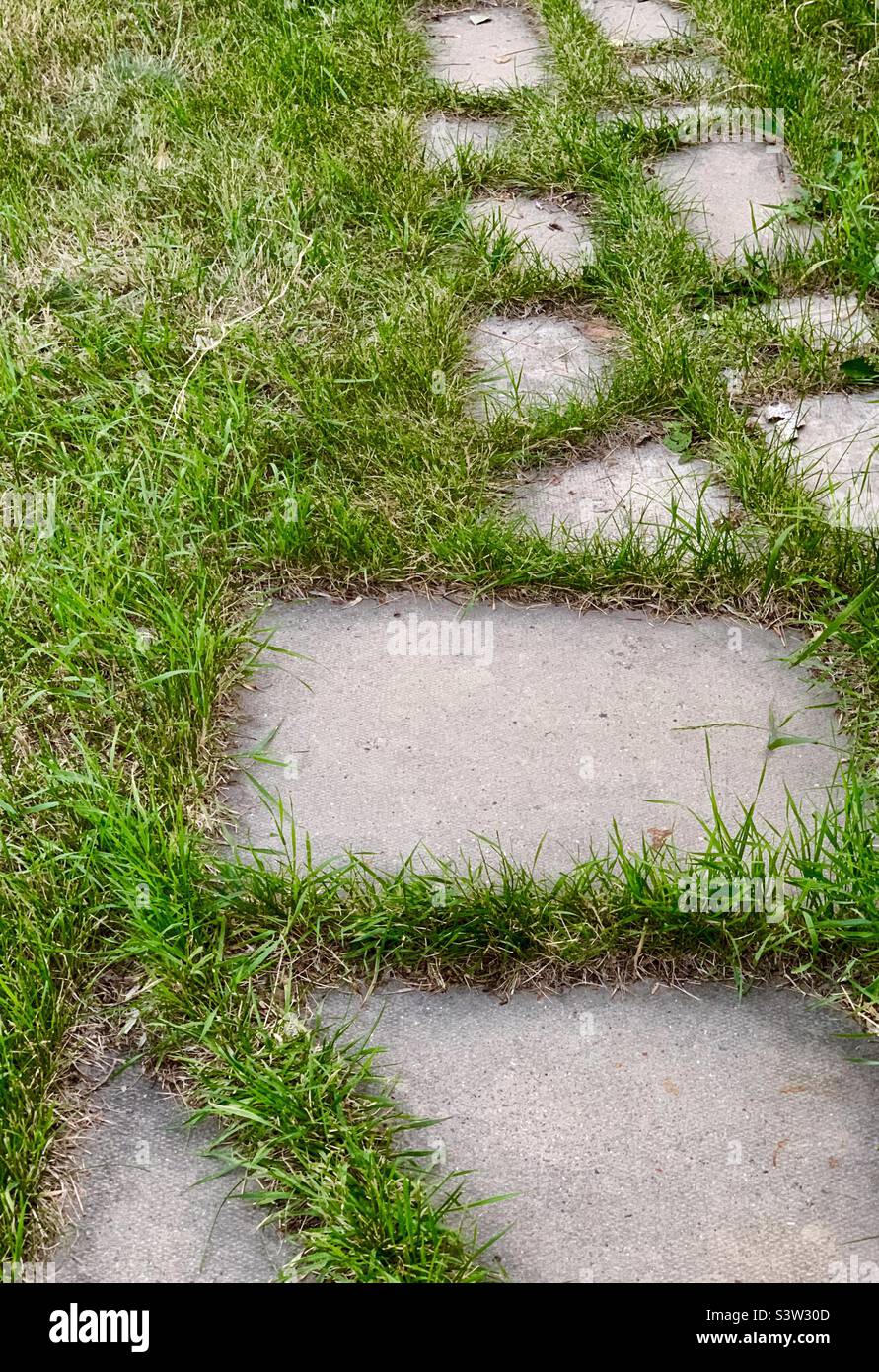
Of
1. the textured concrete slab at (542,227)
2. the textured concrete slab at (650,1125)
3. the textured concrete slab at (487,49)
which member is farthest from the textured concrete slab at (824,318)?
the textured concrete slab at (650,1125)

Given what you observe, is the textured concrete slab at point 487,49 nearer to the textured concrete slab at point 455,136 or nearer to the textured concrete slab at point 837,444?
the textured concrete slab at point 455,136

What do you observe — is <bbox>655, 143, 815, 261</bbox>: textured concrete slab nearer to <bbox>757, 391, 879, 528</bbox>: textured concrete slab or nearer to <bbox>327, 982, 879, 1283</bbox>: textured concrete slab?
<bbox>757, 391, 879, 528</bbox>: textured concrete slab

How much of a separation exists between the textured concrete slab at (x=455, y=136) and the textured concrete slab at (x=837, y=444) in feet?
4.24

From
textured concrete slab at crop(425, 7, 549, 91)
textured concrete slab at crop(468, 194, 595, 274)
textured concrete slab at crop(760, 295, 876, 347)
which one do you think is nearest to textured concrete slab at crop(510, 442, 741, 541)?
textured concrete slab at crop(760, 295, 876, 347)

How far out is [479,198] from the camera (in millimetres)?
3268

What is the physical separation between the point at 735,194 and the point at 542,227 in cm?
53

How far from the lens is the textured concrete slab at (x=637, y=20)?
3795 millimetres

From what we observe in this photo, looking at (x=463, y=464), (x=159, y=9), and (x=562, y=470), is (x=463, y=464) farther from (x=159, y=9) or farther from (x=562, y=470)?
(x=159, y=9)

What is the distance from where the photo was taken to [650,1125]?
1602mm

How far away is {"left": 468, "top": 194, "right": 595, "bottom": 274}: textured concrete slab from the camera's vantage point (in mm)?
3035

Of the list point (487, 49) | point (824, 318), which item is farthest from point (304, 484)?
point (487, 49)

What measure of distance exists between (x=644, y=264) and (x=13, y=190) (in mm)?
1638

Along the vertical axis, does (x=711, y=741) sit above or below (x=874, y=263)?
below
